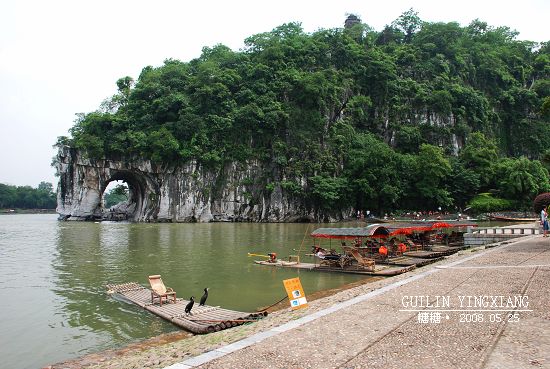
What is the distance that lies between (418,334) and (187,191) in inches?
2021

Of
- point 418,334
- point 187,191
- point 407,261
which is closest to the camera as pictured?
point 418,334

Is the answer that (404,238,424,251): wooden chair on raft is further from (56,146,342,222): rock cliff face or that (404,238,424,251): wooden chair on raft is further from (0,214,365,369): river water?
(56,146,342,222): rock cliff face

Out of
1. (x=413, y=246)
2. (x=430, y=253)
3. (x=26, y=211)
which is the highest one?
(x=26, y=211)

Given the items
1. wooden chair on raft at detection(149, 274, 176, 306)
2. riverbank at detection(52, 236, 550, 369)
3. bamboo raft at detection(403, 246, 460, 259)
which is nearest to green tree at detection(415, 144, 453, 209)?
bamboo raft at detection(403, 246, 460, 259)

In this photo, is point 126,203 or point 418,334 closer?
point 418,334

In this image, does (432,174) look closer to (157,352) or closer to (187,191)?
(187,191)

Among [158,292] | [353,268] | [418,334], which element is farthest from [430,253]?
[418,334]

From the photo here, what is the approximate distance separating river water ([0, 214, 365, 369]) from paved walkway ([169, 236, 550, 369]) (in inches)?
180

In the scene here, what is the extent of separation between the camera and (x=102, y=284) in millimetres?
15547

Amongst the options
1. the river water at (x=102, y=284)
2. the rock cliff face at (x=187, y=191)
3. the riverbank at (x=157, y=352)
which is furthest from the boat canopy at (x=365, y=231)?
the rock cliff face at (x=187, y=191)

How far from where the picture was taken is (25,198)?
411 ft

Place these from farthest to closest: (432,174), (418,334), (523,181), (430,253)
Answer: (432,174), (523,181), (430,253), (418,334)

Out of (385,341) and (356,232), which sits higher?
(356,232)

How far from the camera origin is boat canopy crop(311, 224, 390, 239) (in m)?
19.6
